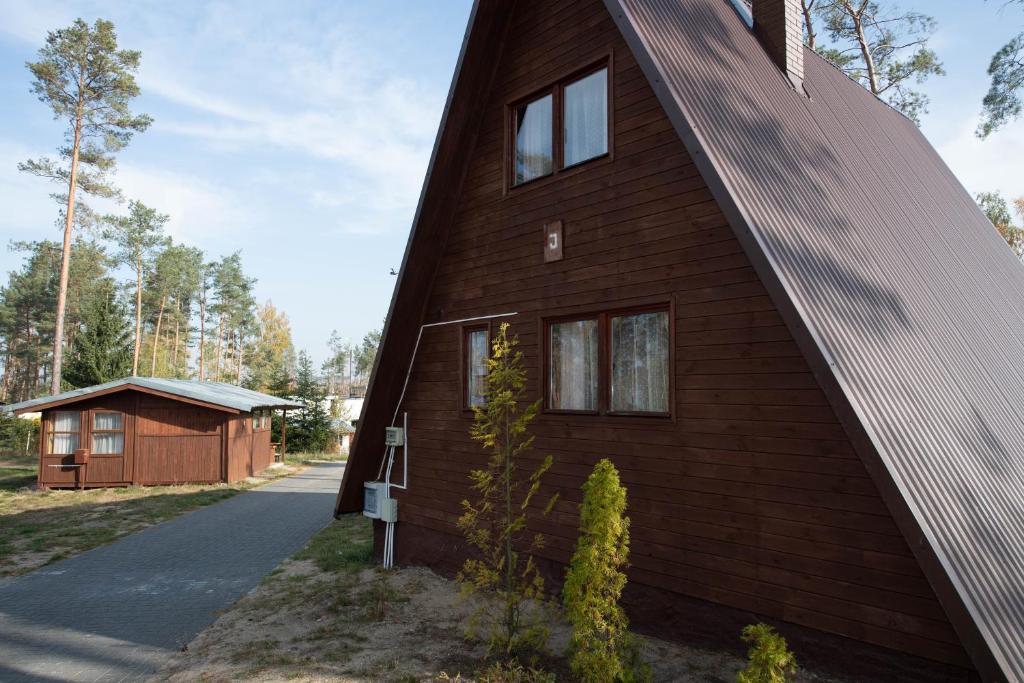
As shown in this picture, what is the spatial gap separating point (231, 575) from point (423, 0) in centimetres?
888

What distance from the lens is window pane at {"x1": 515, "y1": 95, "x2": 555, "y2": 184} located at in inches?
312

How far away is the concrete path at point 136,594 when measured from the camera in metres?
6.54

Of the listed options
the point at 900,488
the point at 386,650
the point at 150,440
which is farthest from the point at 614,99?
the point at 150,440

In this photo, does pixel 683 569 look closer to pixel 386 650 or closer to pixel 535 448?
pixel 535 448

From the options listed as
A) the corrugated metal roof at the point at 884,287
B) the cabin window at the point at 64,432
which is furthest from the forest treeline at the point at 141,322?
the corrugated metal roof at the point at 884,287

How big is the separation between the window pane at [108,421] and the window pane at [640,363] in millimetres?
18731

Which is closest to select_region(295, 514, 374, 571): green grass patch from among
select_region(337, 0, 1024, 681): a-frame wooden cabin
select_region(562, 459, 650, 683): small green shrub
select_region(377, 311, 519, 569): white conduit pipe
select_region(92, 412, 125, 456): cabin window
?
select_region(377, 311, 519, 569): white conduit pipe

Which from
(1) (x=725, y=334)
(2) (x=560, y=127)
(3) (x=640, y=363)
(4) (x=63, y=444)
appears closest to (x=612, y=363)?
(3) (x=640, y=363)

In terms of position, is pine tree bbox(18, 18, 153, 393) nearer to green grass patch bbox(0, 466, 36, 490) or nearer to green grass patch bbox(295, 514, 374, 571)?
green grass patch bbox(0, 466, 36, 490)

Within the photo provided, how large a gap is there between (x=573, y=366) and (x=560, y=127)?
2843mm

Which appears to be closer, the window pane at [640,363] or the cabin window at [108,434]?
the window pane at [640,363]

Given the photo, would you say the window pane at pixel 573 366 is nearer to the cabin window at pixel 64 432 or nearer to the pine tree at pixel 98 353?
the cabin window at pixel 64 432

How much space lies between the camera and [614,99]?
688cm

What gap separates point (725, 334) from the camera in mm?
5605
